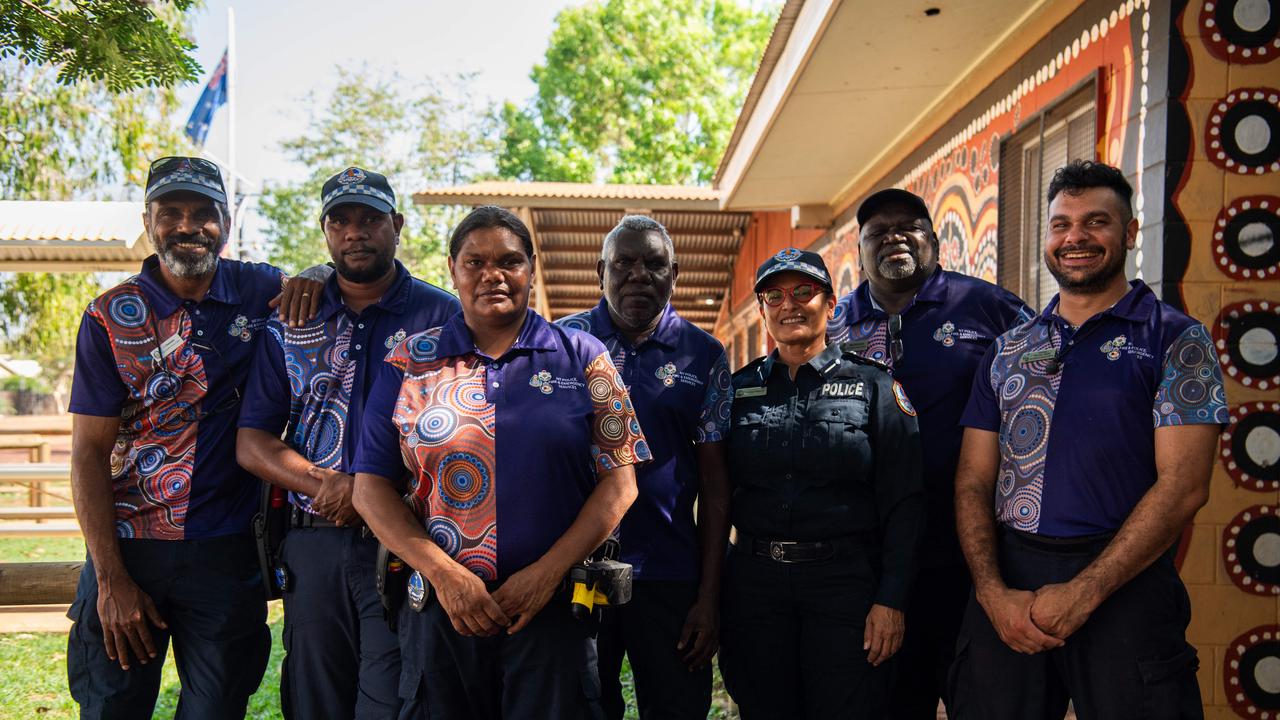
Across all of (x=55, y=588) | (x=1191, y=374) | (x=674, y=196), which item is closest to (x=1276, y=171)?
(x=1191, y=374)

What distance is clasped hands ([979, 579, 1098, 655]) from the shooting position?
99.7 inches

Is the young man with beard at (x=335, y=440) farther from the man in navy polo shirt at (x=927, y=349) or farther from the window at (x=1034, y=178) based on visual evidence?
the window at (x=1034, y=178)

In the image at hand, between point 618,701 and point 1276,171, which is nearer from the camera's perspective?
point 618,701

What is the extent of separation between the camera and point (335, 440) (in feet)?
10.2

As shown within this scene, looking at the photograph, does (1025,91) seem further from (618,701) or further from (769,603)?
(618,701)

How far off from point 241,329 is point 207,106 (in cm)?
2152

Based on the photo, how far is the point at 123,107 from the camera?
43.9 ft

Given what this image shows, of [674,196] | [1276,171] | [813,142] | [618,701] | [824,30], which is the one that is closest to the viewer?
[618,701]

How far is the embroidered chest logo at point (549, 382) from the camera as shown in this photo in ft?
9.05

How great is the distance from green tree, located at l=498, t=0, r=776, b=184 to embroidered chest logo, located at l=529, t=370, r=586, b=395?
83.5 feet

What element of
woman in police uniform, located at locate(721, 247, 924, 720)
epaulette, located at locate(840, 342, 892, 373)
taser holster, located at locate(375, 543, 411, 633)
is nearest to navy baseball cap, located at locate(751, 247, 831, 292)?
woman in police uniform, located at locate(721, 247, 924, 720)

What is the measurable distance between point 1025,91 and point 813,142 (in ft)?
8.31

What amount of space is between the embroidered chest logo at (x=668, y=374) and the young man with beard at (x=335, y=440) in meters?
0.75

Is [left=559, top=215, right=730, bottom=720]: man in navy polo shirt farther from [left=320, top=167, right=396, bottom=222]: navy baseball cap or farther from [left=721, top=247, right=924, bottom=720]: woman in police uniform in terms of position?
[left=320, top=167, right=396, bottom=222]: navy baseball cap
